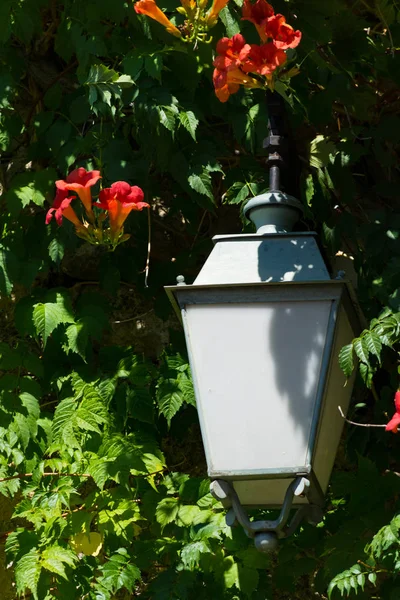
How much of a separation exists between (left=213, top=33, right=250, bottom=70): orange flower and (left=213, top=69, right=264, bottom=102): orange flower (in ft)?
0.06

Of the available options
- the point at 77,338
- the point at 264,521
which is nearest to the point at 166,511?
the point at 77,338

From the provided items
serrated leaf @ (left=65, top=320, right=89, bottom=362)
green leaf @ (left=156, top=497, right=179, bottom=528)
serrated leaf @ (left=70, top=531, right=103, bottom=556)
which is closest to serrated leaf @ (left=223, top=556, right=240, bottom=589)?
green leaf @ (left=156, top=497, right=179, bottom=528)

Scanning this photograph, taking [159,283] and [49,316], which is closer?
[49,316]

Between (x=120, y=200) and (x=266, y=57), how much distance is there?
1.94 feet

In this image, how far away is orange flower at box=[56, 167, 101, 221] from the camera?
8.92 ft

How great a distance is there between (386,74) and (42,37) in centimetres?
122

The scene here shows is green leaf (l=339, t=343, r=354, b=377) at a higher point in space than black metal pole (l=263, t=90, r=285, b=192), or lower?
lower

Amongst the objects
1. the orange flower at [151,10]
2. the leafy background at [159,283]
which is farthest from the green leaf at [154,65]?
the orange flower at [151,10]

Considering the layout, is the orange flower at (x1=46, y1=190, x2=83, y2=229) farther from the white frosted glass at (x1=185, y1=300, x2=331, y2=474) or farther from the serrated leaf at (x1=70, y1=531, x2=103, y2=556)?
the serrated leaf at (x1=70, y1=531, x2=103, y2=556)

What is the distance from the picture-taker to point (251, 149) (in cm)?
317

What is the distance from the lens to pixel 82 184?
108 inches

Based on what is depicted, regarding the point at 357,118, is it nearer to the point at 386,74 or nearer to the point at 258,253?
the point at 386,74

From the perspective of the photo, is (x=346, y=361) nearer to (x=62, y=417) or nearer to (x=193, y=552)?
(x=193, y=552)

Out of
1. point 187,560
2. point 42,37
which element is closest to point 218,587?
point 187,560
